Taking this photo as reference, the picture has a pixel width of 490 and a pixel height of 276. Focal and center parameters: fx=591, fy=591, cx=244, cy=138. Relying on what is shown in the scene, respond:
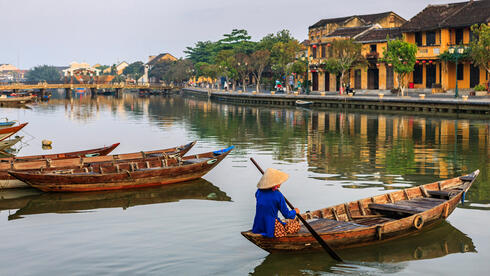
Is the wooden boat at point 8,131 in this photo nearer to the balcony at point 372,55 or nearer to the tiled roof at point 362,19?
the balcony at point 372,55

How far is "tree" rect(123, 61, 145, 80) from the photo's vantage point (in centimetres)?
18277

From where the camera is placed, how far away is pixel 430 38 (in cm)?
6109

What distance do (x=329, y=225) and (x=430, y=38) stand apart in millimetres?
52914

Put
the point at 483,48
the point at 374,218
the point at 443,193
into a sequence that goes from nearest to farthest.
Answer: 1. the point at 374,218
2. the point at 443,193
3. the point at 483,48

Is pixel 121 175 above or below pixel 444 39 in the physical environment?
below

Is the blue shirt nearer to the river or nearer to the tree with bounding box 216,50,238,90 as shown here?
the river

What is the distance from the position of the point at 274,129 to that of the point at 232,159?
50.5 feet

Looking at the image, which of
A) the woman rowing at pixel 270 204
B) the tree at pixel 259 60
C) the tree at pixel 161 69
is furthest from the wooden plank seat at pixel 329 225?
the tree at pixel 161 69

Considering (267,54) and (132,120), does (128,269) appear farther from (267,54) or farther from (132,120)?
(267,54)

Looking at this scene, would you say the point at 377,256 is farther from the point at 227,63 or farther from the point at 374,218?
the point at 227,63

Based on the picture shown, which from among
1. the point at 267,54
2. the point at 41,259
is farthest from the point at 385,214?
the point at 267,54

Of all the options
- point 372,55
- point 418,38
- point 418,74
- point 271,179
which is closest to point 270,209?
point 271,179

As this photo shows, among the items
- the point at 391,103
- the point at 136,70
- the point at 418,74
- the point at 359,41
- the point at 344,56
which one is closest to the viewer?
the point at 391,103

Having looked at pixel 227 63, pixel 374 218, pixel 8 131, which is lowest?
pixel 374 218
